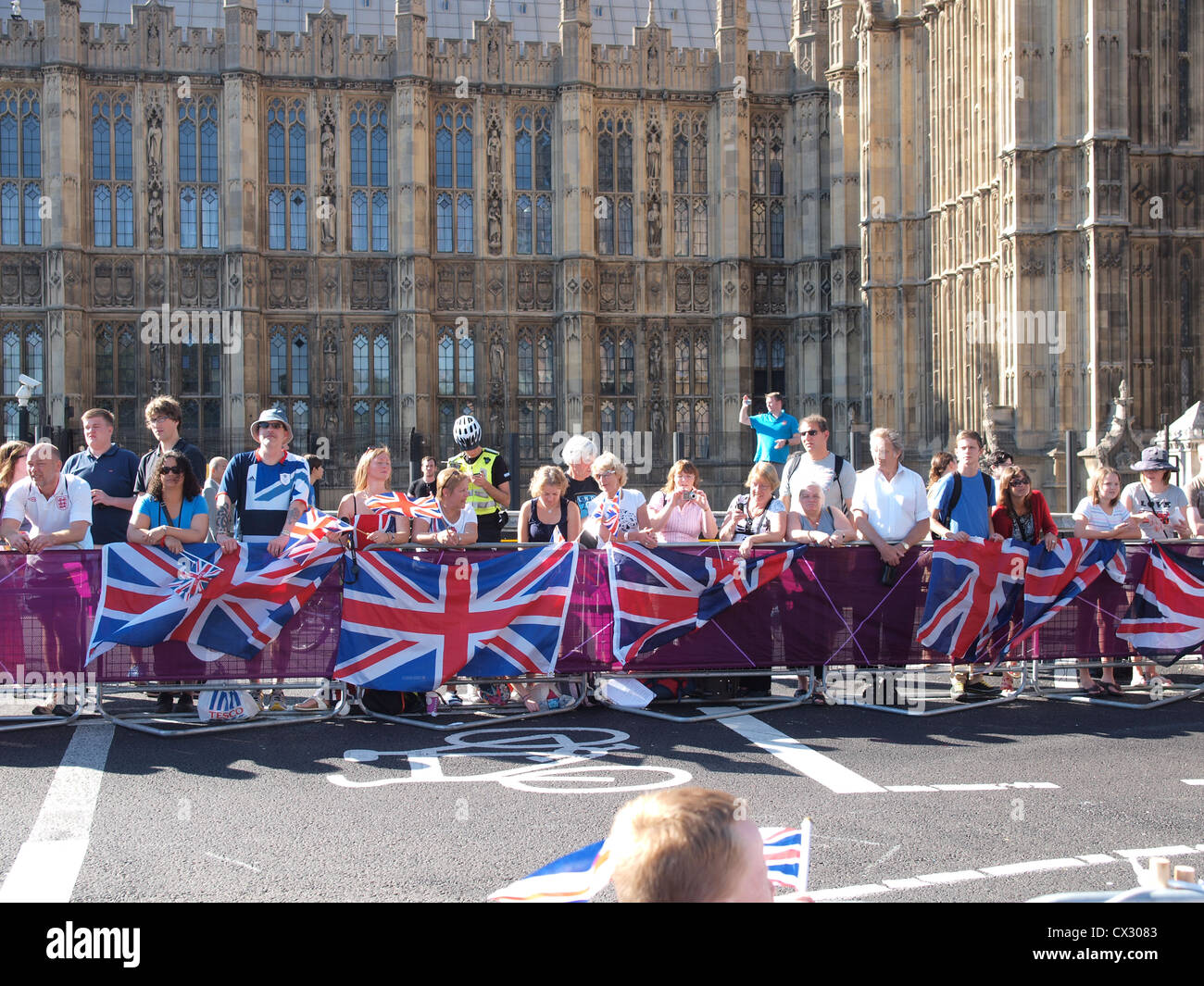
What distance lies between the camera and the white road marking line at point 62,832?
459 cm

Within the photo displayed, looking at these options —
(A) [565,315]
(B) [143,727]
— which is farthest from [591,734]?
(A) [565,315]

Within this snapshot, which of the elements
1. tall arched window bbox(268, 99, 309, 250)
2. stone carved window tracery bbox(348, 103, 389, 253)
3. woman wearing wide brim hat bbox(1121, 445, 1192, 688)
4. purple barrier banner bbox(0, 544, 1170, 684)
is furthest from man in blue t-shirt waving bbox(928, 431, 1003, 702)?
tall arched window bbox(268, 99, 309, 250)

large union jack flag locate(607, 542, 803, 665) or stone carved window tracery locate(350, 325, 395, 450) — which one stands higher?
stone carved window tracery locate(350, 325, 395, 450)

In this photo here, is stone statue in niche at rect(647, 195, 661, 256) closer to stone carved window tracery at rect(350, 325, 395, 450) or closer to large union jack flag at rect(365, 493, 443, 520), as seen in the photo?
stone carved window tracery at rect(350, 325, 395, 450)

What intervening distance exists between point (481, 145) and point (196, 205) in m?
6.83

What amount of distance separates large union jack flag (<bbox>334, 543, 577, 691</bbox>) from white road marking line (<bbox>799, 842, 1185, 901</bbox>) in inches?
149

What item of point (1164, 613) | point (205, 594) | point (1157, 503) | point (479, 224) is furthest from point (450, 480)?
point (479, 224)

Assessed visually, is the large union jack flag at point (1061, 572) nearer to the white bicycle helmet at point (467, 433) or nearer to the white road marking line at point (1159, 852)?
the white road marking line at point (1159, 852)

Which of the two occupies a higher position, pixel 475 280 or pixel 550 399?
pixel 475 280

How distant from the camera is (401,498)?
8.73 metres

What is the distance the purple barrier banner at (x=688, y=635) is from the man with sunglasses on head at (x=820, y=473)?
2.25 feet

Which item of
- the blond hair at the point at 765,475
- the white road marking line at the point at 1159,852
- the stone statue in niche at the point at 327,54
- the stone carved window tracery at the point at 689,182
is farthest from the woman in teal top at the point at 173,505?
the stone carved window tracery at the point at 689,182

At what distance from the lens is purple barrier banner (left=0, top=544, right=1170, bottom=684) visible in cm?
778

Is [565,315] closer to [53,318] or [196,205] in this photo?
[196,205]
